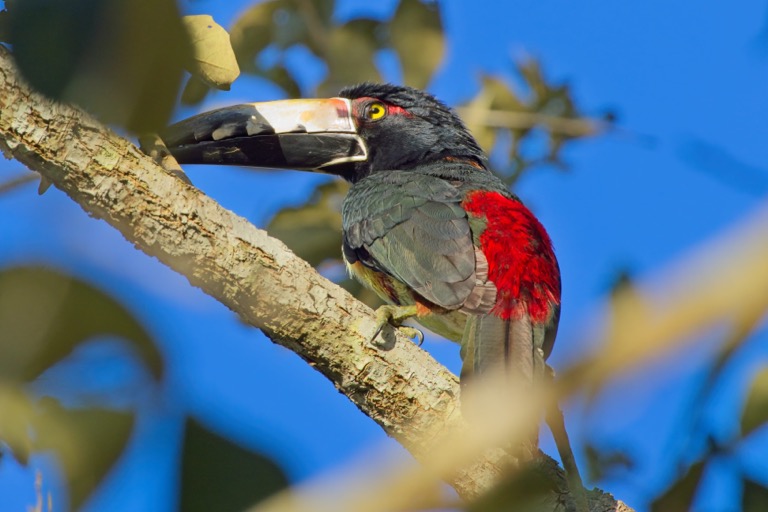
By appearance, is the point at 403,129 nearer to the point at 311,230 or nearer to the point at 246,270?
the point at 311,230

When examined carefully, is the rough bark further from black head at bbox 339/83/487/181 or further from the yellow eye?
the yellow eye

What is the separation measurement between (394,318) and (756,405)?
283cm

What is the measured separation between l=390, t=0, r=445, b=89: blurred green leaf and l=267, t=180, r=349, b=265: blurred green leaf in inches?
39.0

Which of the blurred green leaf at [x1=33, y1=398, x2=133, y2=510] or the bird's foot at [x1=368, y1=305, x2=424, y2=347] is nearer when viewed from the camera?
the blurred green leaf at [x1=33, y1=398, x2=133, y2=510]

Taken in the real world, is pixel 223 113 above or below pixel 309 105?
below

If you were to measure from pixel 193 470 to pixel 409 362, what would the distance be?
244 centimetres

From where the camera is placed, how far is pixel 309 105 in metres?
5.29

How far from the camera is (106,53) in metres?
0.88

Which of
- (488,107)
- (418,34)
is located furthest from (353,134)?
(488,107)

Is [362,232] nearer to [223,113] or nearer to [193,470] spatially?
[223,113]

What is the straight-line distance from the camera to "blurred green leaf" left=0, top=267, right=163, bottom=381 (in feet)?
2.67

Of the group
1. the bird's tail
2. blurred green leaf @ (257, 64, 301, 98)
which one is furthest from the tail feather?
blurred green leaf @ (257, 64, 301, 98)

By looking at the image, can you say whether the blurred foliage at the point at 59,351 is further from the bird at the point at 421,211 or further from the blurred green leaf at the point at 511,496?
the bird at the point at 421,211

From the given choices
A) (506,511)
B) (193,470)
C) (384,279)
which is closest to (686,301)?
(506,511)
